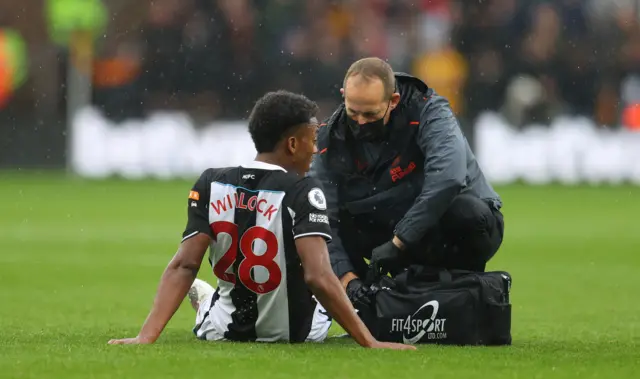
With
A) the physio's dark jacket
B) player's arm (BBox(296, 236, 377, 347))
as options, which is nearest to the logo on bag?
the physio's dark jacket

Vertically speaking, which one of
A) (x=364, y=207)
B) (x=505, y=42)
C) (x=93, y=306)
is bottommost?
(x=93, y=306)

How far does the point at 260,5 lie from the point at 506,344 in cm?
1814

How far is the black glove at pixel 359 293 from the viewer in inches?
281

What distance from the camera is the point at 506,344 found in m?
7.00

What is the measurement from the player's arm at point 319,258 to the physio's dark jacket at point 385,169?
0.90 metres

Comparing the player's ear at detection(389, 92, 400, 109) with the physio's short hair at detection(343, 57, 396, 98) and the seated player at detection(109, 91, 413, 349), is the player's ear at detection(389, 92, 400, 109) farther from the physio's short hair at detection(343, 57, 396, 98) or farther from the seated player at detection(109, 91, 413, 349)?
the seated player at detection(109, 91, 413, 349)

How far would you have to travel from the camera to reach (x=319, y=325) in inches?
273

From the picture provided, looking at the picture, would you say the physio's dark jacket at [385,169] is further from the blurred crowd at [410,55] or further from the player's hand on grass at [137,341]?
the blurred crowd at [410,55]

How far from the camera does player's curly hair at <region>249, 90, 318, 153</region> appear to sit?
21.2 feet

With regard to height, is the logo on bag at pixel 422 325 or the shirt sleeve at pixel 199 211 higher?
the shirt sleeve at pixel 199 211

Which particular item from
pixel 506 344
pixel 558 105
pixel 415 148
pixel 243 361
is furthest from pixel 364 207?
pixel 558 105

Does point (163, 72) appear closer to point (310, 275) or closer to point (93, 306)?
point (93, 306)

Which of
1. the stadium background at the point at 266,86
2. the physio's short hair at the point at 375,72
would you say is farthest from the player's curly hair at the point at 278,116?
the stadium background at the point at 266,86

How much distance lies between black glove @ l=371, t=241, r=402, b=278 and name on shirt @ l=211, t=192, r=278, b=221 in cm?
81
